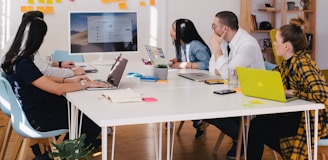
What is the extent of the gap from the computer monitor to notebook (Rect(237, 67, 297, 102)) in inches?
76.7

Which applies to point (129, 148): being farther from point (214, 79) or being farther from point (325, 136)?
point (325, 136)

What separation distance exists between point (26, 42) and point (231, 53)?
58.8 inches

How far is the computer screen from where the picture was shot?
4.51m

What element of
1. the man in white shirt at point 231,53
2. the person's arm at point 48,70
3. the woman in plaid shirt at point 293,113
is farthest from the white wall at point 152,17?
the woman in plaid shirt at point 293,113

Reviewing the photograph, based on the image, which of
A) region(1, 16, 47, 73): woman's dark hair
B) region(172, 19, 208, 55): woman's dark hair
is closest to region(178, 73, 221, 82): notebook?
region(172, 19, 208, 55): woman's dark hair

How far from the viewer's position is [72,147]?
1.93 metres

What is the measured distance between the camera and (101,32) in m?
4.57

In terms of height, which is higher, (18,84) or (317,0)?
(317,0)

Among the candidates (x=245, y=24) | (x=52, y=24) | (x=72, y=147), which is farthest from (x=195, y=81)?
(x=245, y=24)

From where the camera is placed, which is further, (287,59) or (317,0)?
(317,0)

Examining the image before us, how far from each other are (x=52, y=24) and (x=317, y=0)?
370cm

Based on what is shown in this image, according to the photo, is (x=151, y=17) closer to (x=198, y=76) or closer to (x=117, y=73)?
(x=198, y=76)

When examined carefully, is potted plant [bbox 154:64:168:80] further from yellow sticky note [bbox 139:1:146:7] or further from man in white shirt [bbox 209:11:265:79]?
yellow sticky note [bbox 139:1:146:7]

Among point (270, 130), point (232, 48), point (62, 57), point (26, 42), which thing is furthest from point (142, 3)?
point (270, 130)
